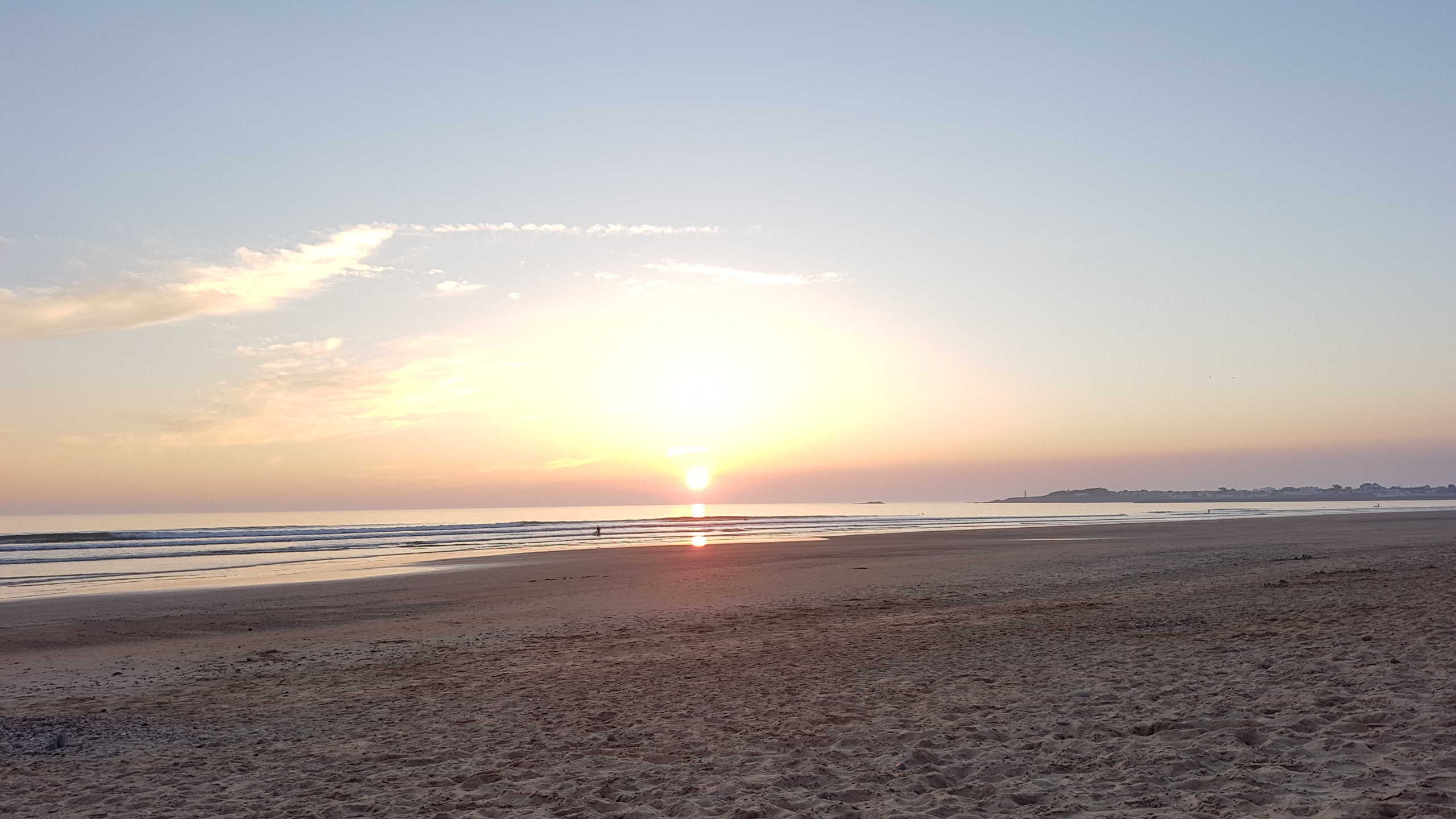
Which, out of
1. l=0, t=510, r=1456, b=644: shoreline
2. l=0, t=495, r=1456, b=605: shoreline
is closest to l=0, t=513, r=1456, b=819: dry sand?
l=0, t=510, r=1456, b=644: shoreline

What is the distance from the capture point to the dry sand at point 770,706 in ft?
23.1

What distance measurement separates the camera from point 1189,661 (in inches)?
434

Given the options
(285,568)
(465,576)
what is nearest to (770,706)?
(465,576)

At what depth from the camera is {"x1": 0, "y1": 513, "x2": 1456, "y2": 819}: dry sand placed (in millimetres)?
7027

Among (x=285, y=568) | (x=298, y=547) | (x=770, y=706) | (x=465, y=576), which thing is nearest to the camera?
(x=770, y=706)

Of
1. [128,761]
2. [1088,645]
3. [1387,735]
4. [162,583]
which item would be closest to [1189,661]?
[1088,645]

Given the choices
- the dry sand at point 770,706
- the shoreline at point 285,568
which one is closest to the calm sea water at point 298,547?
the shoreline at point 285,568

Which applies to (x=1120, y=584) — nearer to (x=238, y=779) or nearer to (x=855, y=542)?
(x=238, y=779)

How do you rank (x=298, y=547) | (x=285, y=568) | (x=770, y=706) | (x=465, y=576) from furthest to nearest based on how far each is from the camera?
(x=298, y=547)
(x=285, y=568)
(x=465, y=576)
(x=770, y=706)

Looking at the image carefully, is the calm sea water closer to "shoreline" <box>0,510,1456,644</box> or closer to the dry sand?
"shoreline" <box>0,510,1456,644</box>

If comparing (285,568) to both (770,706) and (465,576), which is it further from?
(770,706)

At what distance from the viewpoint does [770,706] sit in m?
10.1

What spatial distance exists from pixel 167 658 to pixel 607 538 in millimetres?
49467

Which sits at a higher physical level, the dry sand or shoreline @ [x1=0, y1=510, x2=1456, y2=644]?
the dry sand
